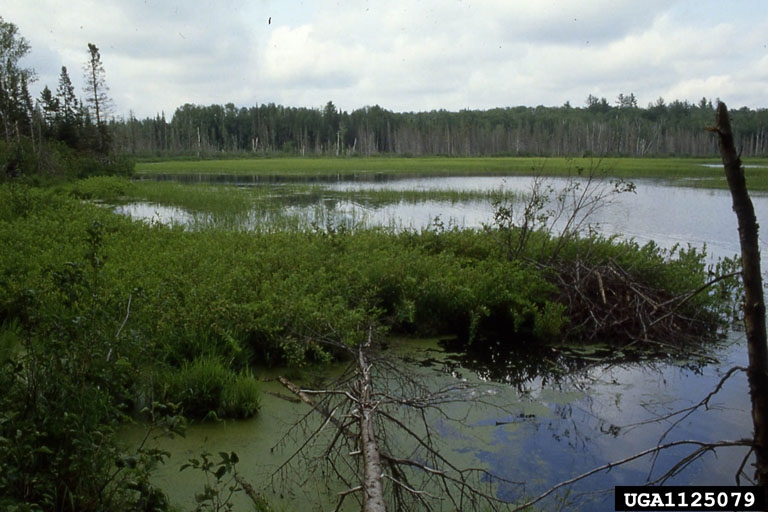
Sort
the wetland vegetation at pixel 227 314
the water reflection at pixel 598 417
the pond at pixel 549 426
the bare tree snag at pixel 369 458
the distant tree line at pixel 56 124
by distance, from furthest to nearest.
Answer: the distant tree line at pixel 56 124
the water reflection at pixel 598 417
the pond at pixel 549 426
the wetland vegetation at pixel 227 314
the bare tree snag at pixel 369 458

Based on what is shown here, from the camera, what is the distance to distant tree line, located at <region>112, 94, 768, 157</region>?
92.5m

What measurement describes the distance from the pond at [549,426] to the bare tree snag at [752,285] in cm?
88

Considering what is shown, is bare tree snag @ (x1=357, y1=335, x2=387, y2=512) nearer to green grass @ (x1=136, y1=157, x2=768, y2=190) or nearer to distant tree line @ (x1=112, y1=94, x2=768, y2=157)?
green grass @ (x1=136, y1=157, x2=768, y2=190)

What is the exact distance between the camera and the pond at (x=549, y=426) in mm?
4211

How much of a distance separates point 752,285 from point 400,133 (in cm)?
10998

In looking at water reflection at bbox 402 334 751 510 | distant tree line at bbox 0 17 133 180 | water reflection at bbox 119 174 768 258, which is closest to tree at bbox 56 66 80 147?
distant tree line at bbox 0 17 133 180

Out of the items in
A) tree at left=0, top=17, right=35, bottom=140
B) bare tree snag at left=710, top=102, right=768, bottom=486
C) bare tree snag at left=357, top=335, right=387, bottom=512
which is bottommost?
bare tree snag at left=357, top=335, right=387, bottom=512

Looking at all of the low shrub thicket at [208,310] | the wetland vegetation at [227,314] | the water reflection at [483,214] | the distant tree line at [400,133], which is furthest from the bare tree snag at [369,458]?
the distant tree line at [400,133]

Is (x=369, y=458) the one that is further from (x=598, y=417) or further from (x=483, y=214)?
(x=483, y=214)

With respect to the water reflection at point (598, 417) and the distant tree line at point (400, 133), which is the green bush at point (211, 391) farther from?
the distant tree line at point (400, 133)

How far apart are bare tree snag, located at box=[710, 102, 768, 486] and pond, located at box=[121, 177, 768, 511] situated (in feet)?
2.89

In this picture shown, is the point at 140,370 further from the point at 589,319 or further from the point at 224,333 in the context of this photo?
the point at 589,319

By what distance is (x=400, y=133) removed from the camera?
359 feet

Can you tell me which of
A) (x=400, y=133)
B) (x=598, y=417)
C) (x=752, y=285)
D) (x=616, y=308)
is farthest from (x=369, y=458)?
(x=400, y=133)
